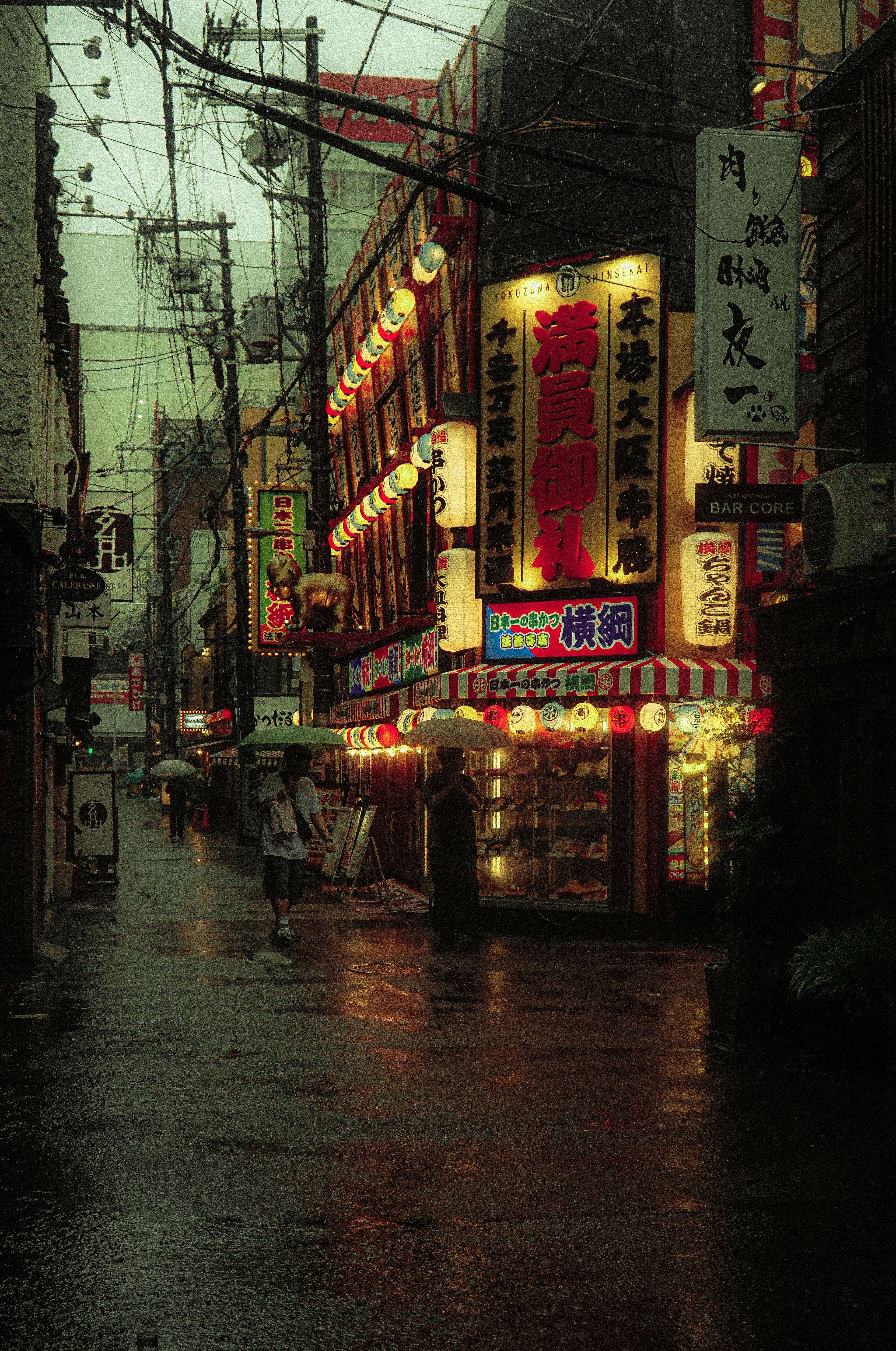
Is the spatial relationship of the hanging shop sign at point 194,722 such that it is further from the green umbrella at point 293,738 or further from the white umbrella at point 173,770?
the green umbrella at point 293,738

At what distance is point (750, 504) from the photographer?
1195 cm

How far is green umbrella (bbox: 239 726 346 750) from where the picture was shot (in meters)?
21.6

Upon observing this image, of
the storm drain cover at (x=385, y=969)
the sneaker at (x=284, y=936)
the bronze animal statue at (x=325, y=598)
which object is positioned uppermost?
the bronze animal statue at (x=325, y=598)

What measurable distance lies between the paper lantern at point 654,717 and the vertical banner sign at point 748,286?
185 inches

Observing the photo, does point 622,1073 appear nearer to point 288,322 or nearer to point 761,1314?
point 761,1314

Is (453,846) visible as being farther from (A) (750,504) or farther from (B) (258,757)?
(B) (258,757)

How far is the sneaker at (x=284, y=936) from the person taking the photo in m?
14.8

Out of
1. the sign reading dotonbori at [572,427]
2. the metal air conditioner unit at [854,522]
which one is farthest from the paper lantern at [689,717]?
the metal air conditioner unit at [854,522]

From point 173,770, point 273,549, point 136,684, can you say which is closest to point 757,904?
point 273,549

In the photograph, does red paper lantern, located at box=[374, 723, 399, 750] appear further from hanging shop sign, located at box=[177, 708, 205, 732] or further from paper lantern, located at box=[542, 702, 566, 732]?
hanging shop sign, located at box=[177, 708, 205, 732]

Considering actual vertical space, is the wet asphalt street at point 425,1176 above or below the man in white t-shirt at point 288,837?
below

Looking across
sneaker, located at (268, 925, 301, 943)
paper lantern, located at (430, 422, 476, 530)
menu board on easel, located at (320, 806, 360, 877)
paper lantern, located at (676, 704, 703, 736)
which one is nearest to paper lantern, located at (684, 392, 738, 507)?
paper lantern, located at (676, 704, 703, 736)

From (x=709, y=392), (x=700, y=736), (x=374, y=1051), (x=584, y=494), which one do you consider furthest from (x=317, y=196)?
(x=374, y=1051)

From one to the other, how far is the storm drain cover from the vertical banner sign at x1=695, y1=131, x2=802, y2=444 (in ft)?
18.9
